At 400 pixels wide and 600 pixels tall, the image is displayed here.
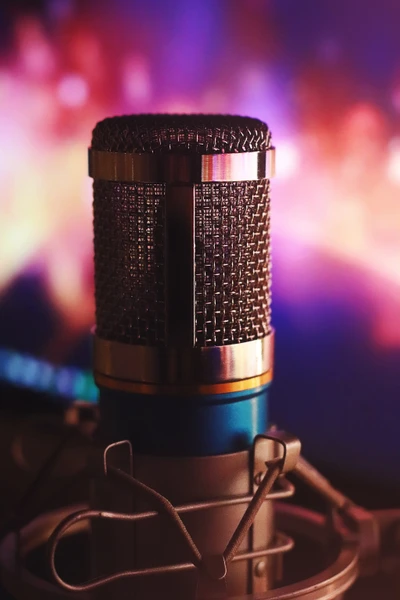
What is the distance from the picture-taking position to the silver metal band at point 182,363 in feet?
3.46

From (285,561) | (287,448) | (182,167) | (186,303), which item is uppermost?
(182,167)

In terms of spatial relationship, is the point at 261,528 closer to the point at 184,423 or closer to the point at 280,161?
the point at 184,423

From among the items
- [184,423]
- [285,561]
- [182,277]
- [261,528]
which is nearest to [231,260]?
[182,277]

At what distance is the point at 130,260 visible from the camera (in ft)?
3.49

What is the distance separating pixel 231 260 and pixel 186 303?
71 millimetres

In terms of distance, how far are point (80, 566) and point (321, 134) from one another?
0.71 m

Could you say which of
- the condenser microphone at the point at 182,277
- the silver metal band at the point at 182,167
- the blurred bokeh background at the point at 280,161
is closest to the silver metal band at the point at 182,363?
the condenser microphone at the point at 182,277

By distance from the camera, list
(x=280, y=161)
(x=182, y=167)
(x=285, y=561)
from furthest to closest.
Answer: (x=280, y=161) < (x=285, y=561) < (x=182, y=167)

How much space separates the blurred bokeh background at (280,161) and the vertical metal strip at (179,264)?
0.52m

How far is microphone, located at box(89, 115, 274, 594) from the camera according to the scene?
1029 mm

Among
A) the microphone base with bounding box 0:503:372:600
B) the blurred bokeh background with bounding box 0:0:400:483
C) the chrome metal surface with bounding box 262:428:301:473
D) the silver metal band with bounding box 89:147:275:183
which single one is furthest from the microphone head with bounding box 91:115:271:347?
the blurred bokeh background with bounding box 0:0:400:483

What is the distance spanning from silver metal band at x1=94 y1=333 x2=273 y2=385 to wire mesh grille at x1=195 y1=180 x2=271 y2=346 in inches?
0.6

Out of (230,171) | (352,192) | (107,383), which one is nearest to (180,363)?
(107,383)

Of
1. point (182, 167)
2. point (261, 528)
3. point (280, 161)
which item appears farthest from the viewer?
point (280, 161)
